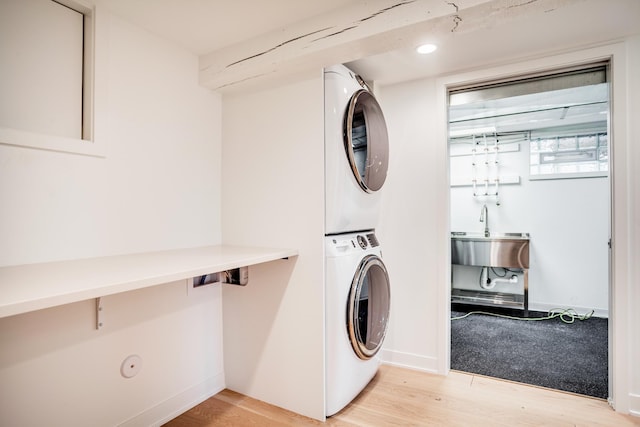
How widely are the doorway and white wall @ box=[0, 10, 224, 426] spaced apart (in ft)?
8.48

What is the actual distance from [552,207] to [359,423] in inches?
130

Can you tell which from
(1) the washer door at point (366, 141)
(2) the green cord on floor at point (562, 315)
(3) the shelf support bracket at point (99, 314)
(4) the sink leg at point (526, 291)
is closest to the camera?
(3) the shelf support bracket at point (99, 314)

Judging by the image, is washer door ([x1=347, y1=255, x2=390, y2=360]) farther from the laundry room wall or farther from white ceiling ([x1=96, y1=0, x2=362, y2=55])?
white ceiling ([x1=96, y1=0, x2=362, y2=55])

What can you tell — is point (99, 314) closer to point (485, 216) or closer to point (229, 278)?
point (229, 278)

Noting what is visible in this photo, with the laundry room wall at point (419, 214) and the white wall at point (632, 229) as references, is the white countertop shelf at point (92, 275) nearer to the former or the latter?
the laundry room wall at point (419, 214)

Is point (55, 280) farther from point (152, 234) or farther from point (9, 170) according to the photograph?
point (152, 234)

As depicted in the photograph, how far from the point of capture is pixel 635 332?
1.79 m

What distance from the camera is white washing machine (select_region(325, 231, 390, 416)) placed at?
1743 millimetres

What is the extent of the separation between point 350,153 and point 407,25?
0.66 metres

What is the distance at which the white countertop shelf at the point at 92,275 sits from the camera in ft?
2.67

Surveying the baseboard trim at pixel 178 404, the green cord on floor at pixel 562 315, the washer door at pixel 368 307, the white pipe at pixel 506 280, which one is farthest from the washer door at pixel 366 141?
the white pipe at pixel 506 280

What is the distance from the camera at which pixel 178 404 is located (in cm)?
177

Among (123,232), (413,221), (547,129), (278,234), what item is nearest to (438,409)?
(413,221)

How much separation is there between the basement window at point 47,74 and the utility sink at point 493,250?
3.61 metres
